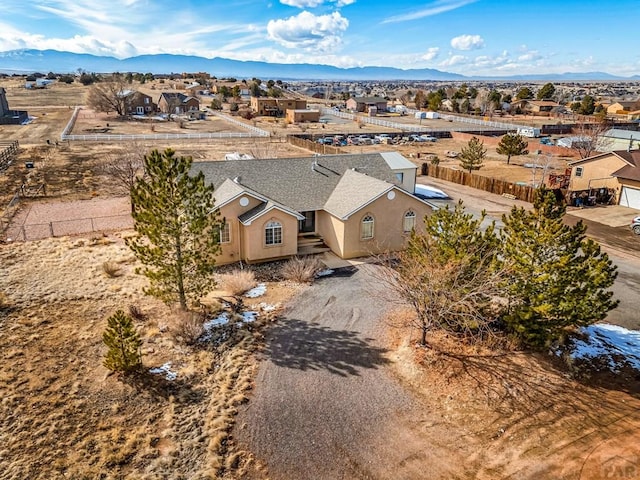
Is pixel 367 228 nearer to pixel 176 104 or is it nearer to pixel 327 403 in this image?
pixel 327 403

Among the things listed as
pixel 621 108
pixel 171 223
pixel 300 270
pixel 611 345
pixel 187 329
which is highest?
pixel 621 108

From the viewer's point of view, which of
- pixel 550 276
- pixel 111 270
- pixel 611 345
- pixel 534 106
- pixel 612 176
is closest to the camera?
pixel 550 276

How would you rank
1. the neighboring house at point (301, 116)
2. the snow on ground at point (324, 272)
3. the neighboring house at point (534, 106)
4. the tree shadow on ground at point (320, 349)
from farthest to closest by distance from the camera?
1. the neighboring house at point (534, 106)
2. the neighboring house at point (301, 116)
3. the snow on ground at point (324, 272)
4. the tree shadow on ground at point (320, 349)

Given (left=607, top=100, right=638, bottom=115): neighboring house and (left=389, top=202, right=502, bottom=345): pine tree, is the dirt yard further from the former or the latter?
(left=607, top=100, right=638, bottom=115): neighboring house

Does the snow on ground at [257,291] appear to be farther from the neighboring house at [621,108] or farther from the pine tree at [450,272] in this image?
the neighboring house at [621,108]

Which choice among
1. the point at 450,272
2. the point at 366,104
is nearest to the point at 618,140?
Answer: the point at 450,272

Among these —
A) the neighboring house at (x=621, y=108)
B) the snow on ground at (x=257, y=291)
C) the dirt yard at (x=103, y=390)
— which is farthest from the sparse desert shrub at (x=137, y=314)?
the neighboring house at (x=621, y=108)
